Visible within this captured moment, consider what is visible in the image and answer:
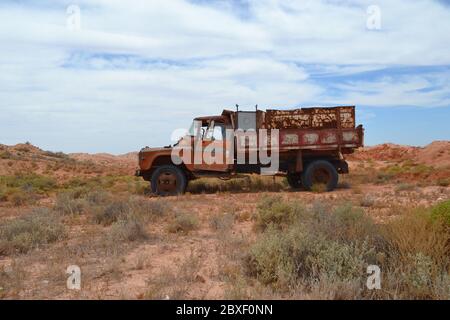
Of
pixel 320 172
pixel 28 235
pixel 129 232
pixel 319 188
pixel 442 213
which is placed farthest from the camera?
pixel 320 172

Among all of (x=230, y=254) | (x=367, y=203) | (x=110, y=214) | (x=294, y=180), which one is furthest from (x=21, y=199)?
(x=367, y=203)

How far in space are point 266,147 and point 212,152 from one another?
5.49 ft

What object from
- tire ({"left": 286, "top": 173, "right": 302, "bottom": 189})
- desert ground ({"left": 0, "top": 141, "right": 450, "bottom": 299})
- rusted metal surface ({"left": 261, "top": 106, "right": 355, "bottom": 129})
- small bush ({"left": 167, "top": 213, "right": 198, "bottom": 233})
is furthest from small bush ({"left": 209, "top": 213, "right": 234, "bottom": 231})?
tire ({"left": 286, "top": 173, "right": 302, "bottom": 189})

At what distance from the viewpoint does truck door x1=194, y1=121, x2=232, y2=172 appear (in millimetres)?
12648

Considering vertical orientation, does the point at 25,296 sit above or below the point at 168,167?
below

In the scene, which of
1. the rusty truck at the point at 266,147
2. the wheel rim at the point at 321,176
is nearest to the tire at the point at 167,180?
the rusty truck at the point at 266,147

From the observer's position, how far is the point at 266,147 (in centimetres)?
1305

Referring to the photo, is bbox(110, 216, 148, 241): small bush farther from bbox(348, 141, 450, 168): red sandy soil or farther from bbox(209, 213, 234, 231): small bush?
bbox(348, 141, 450, 168): red sandy soil

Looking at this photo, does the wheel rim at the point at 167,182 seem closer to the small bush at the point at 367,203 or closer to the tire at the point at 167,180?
Result: the tire at the point at 167,180

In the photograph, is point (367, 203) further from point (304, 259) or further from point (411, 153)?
point (411, 153)

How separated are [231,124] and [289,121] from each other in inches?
73.8

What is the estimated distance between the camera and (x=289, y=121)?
43.5 ft
